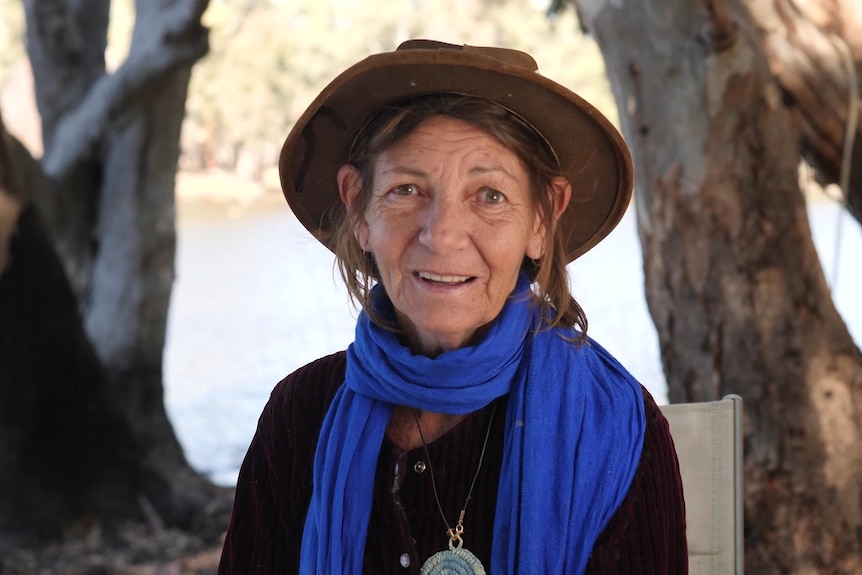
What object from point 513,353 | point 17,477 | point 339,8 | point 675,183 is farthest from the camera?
point 339,8

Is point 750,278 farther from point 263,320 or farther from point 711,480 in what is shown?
point 263,320

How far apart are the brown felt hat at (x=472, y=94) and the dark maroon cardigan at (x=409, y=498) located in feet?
1.14

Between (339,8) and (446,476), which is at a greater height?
(339,8)

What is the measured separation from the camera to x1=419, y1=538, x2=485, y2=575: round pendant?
1676 mm

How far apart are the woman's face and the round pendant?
0.35m

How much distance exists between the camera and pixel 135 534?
4680 mm

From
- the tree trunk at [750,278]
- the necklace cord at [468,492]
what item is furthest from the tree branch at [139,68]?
the necklace cord at [468,492]

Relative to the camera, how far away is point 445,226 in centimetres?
166

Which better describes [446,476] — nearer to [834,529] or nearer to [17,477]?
[834,529]

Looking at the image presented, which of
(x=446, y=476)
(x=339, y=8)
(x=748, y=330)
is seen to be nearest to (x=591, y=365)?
(x=446, y=476)

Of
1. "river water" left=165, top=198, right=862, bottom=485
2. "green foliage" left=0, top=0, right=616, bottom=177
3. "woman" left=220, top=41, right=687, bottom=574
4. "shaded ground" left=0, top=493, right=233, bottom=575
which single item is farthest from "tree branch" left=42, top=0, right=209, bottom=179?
"green foliage" left=0, top=0, right=616, bottom=177

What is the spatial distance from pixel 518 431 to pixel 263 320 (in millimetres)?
10987

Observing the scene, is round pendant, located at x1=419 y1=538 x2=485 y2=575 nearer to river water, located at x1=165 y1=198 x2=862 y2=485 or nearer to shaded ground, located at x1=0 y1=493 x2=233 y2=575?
river water, located at x1=165 y1=198 x2=862 y2=485

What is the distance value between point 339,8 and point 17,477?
21.9 meters
